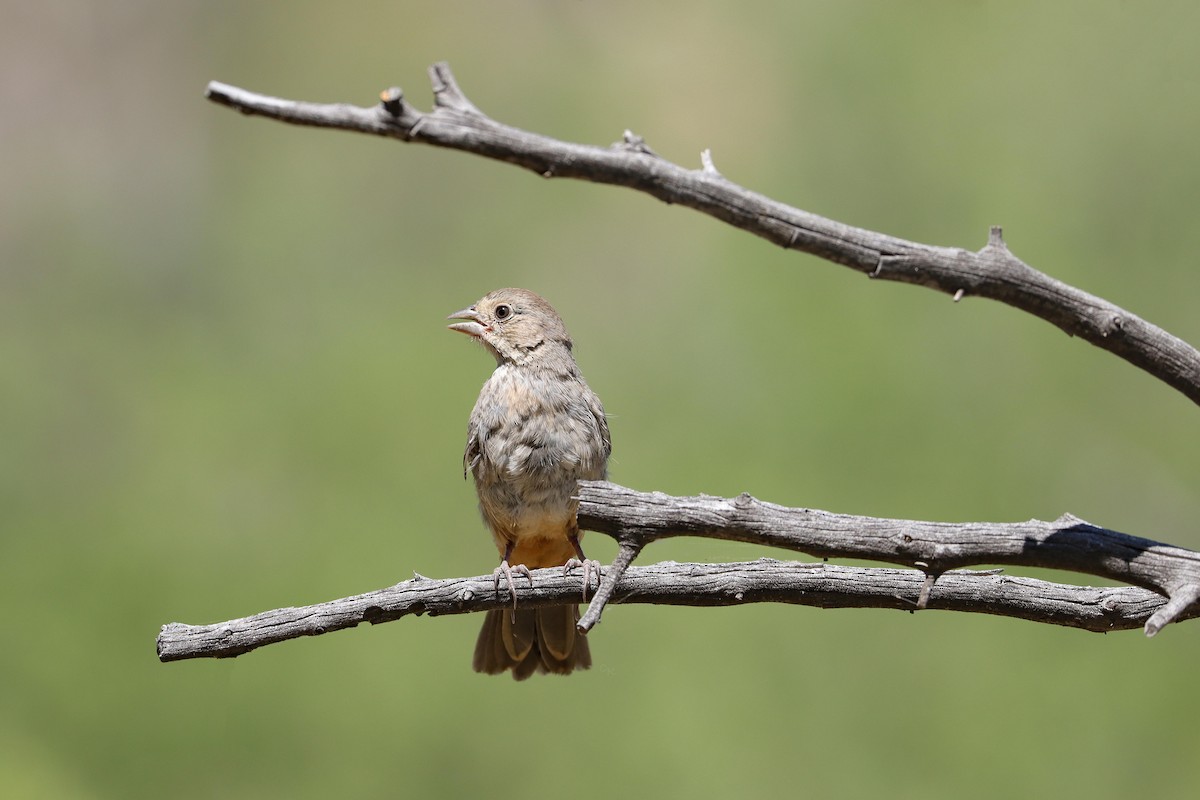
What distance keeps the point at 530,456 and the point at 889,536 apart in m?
1.54

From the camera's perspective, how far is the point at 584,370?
7.20m

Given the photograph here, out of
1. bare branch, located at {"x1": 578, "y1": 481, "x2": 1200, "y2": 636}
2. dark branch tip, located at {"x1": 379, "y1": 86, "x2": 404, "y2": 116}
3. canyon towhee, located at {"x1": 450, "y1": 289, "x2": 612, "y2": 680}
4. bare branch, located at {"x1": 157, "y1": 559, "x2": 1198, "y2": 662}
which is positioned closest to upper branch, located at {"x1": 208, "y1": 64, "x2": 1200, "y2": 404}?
dark branch tip, located at {"x1": 379, "y1": 86, "x2": 404, "y2": 116}

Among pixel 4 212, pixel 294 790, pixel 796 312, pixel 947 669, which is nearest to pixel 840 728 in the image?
pixel 947 669

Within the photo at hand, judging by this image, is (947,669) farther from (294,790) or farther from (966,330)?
(294,790)

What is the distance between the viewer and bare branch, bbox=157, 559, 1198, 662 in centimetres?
294

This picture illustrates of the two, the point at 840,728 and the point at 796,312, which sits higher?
the point at 796,312

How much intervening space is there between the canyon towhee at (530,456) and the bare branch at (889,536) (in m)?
1.17

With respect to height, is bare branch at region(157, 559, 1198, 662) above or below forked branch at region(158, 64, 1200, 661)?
below

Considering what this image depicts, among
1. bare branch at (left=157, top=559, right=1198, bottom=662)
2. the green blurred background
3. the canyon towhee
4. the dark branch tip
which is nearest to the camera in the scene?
the dark branch tip

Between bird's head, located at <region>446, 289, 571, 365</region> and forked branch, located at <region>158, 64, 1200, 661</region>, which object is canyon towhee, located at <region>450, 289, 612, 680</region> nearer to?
bird's head, located at <region>446, 289, 571, 365</region>

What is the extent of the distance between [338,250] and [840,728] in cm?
435

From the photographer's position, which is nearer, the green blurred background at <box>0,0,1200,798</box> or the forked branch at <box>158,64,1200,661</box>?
the forked branch at <box>158,64,1200,661</box>

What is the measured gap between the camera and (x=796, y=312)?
721cm

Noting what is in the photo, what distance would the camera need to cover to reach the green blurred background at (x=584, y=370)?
665cm
